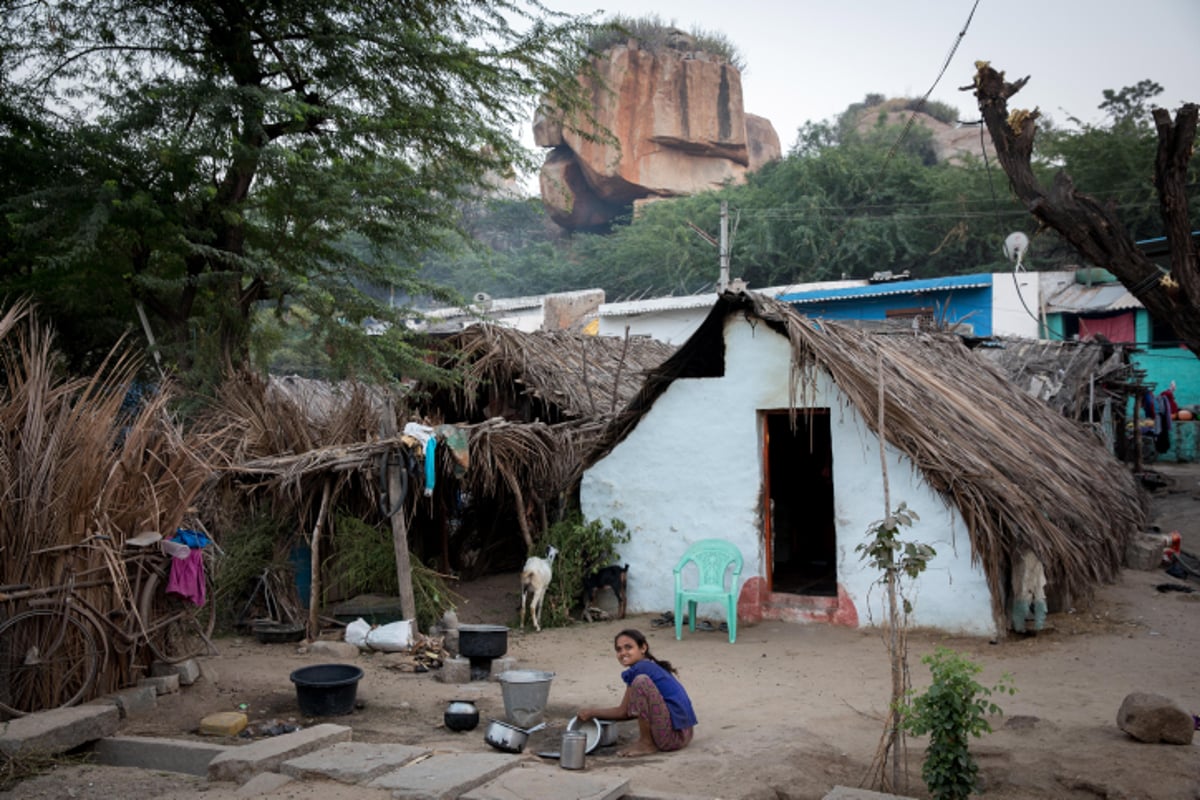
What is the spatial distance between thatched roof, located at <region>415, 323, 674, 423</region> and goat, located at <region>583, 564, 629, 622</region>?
226cm

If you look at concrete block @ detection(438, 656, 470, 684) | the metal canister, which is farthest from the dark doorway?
the metal canister

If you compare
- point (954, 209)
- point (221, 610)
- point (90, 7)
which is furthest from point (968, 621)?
point (954, 209)

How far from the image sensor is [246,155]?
9945 millimetres

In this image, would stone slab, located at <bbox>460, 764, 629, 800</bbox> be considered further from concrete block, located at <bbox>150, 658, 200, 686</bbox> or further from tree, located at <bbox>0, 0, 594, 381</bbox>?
tree, located at <bbox>0, 0, 594, 381</bbox>

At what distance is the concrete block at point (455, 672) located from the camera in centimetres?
761

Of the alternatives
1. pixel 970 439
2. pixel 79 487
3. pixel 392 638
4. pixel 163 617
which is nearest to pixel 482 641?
pixel 392 638

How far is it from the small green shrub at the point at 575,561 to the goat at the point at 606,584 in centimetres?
7

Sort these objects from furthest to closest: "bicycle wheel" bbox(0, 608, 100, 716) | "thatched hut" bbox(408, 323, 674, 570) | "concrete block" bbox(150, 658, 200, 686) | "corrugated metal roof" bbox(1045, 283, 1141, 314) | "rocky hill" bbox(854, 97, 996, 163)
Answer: "rocky hill" bbox(854, 97, 996, 163)
"corrugated metal roof" bbox(1045, 283, 1141, 314)
"thatched hut" bbox(408, 323, 674, 570)
"concrete block" bbox(150, 658, 200, 686)
"bicycle wheel" bbox(0, 608, 100, 716)

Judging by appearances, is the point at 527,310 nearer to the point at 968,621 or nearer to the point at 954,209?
the point at 954,209

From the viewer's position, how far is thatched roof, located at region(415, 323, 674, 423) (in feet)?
38.0

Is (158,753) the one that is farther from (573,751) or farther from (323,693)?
(573,751)

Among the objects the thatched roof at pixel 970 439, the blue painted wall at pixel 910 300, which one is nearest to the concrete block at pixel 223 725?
the thatched roof at pixel 970 439

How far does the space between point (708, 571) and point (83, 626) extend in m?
5.43

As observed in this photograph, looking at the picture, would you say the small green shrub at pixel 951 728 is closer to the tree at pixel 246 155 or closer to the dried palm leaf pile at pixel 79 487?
the dried palm leaf pile at pixel 79 487
